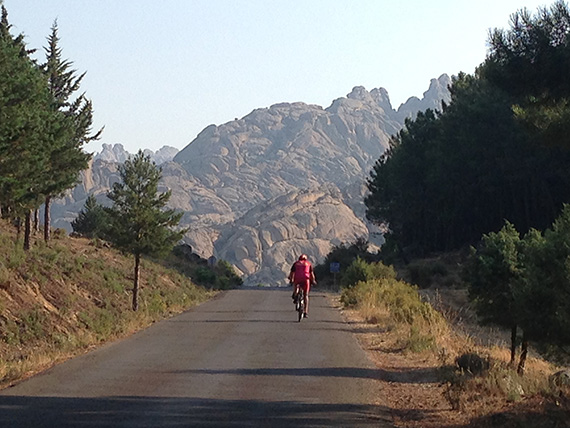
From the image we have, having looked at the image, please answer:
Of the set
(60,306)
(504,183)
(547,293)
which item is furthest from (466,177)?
(547,293)

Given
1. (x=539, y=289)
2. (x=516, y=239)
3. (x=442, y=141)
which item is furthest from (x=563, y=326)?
(x=442, y=141)

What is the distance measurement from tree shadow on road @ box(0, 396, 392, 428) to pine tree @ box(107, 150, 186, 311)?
802 inches

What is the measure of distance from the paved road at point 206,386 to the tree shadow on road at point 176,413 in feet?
0.04

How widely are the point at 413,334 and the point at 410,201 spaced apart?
63429 mm

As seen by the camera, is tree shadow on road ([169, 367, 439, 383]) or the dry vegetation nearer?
the dry vegetation

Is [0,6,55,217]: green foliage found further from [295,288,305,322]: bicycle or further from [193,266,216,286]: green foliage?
[193,266,216,286]: green foliage

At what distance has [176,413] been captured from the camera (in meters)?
10.3

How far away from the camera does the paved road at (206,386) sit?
10.0 meters

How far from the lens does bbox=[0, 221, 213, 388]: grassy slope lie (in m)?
19.6

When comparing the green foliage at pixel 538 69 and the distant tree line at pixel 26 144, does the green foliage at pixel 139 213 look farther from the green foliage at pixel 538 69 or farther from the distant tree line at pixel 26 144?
the green foliage at pixel 538 69

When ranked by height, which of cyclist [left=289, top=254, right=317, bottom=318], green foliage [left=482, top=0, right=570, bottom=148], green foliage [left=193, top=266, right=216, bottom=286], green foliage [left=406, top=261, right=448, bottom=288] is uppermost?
green foliage [left=482, top=0, right=570, bottom=148]

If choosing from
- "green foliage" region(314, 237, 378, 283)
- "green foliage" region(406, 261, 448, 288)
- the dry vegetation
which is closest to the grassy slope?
the dry vegetation

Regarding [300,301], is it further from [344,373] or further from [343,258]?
[343,258]

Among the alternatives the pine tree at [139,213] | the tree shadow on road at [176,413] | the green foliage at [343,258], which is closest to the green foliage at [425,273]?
the green foliage at [343,258]
